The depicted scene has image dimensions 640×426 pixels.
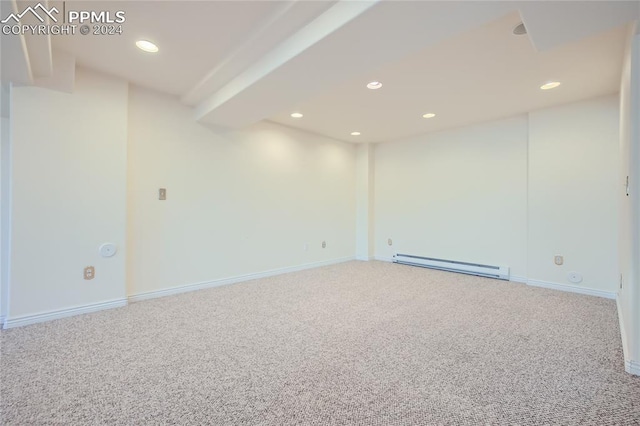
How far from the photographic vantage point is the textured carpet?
4.73ft

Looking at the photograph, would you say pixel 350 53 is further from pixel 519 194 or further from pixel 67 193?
pixel 519 194

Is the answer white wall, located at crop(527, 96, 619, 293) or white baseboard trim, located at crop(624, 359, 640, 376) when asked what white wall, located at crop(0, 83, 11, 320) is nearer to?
white baseboard trim, located at crop(624, 359, 640, 376)

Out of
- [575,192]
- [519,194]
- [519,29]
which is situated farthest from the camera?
[519,194]

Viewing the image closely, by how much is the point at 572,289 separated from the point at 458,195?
6.24ft

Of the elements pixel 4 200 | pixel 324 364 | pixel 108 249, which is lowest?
pixel 324 364

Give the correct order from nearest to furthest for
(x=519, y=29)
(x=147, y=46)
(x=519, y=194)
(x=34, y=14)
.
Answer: (x=34, y=14) < (x=519, y=29) < (x=147, y=46) < (x=519, y=194)

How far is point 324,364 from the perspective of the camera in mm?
1876

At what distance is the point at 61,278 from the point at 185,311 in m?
1.17

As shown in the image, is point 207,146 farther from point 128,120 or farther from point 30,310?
point 30,310

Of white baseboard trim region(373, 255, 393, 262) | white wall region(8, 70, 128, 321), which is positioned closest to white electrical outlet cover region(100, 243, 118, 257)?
white wall region(8, 70, 128, 321)

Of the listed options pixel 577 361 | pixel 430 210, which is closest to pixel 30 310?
pixel 577 361

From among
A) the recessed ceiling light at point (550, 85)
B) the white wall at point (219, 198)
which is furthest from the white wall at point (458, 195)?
the white wall at point (219, 198)

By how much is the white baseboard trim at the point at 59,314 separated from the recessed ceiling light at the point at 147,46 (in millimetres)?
2477

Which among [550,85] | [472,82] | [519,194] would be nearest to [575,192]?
[519,194]
